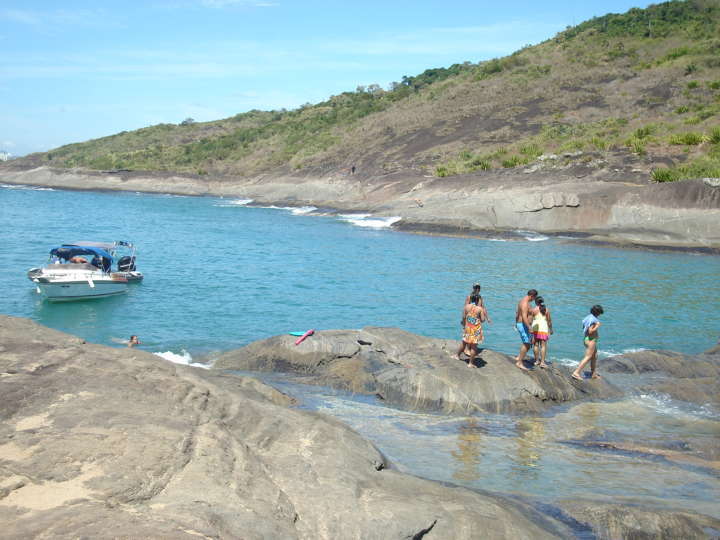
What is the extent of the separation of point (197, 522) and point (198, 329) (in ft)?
50.6

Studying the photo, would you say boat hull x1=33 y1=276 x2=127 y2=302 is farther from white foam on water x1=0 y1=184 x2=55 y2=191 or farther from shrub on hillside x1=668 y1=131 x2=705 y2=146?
white foam on water x1=0 y1=184 x2=55 y2=191

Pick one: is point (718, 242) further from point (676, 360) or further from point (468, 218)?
point (676, 360)

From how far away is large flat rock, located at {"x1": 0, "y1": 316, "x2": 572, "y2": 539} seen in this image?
600 centimetres

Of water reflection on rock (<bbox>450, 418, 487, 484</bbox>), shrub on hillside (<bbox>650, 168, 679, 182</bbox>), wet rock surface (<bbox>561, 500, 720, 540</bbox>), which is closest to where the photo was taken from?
wet rock surface (<bbox>561, 500, 720, 540</bbox>)

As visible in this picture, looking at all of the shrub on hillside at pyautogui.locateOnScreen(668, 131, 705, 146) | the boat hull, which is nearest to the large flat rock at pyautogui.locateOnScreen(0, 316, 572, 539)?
the boat hull

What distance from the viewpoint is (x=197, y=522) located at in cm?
589

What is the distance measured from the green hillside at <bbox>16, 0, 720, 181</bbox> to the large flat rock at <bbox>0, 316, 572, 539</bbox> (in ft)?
129

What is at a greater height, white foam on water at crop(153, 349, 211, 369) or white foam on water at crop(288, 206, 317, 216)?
white foam on water at crop(288, 206, 317, 216)

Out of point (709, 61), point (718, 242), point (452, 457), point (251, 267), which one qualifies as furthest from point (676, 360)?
point (709, 61)

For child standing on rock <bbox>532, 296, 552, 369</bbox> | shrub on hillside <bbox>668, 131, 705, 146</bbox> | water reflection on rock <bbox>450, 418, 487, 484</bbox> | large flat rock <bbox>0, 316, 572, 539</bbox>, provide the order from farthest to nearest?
shrub on hillside <bbox>668, 131, 705, 146</bbox> → child standing on rock <bbox>532, 296, 552, 369</bbox> → water reflection on rock <bbox>450, 418, 487, 484</bbox> → large flat rock <bbox>0, 316, 572, 539</bbox>

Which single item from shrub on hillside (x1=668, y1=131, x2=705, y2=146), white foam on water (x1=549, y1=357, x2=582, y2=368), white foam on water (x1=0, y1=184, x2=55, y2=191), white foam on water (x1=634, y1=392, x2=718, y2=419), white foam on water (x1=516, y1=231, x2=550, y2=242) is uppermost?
shrub on hillside (x1=668, y1=131, x2=705, y2=146)

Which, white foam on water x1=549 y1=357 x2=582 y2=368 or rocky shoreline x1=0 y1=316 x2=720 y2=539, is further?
white foam on water x1=549 y1=357 x2=582 y2=368

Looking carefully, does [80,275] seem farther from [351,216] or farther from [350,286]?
[351,216]

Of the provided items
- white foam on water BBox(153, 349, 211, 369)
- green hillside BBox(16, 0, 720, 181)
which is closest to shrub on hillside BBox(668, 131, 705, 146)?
green hillside BBox(16, 0, 720, 181)
